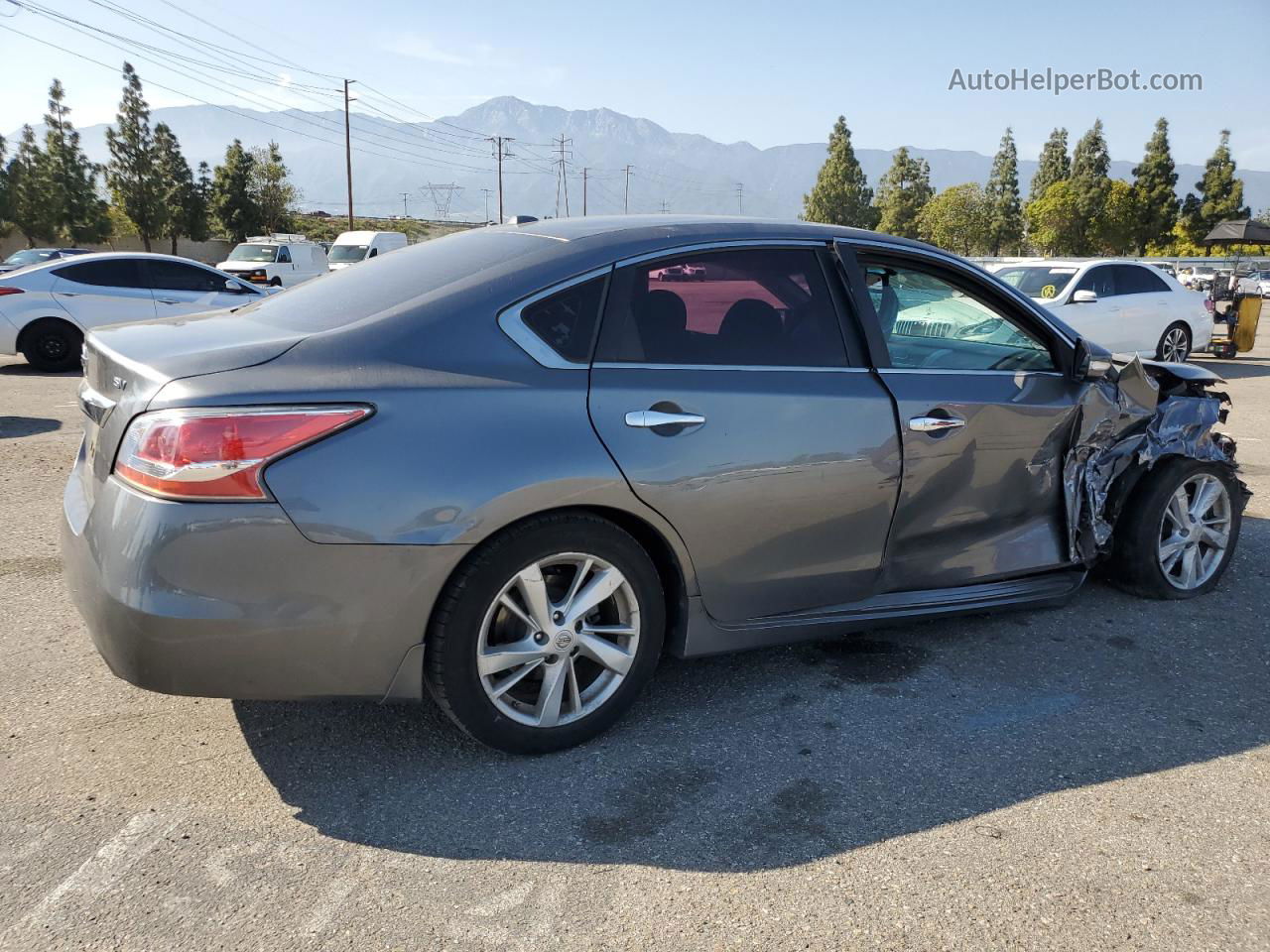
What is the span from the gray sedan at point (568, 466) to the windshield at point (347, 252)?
88.6 ft

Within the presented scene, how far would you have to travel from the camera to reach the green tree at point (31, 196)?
46406 mm

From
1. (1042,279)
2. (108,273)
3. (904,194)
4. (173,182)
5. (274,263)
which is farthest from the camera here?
(904,194)

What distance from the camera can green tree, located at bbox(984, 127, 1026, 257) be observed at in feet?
238

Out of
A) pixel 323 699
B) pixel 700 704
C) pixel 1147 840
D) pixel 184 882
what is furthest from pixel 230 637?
pixel 1147 840

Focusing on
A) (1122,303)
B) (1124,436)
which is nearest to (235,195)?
(1122,303)

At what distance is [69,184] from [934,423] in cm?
5448

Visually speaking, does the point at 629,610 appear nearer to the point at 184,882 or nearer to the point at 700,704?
the point at 700,704

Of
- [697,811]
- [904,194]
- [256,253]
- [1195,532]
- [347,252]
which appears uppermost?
[904,194]

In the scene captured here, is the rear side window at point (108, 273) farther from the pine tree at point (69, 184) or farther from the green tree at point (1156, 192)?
the green tree at point (1156, 192)

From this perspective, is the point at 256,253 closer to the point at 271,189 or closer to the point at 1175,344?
the point at 1175,344

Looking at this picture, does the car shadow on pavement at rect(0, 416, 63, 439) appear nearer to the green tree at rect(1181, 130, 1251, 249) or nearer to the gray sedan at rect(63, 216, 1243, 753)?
the gray sedan at rect(63, 216, 1243, 753)

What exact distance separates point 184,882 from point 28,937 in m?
0.33

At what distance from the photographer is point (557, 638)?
290 centimetres

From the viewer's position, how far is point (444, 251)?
348cm
